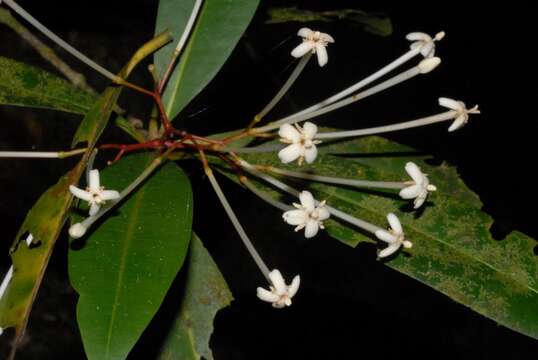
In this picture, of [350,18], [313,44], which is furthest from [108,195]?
[350,18]

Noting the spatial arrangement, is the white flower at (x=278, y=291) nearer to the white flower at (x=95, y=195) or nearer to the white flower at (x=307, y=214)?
the white flower at (x=307, y=214)

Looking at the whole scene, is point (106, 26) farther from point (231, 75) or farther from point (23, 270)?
point (23, 270)

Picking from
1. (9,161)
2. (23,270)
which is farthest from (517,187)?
(9,161)

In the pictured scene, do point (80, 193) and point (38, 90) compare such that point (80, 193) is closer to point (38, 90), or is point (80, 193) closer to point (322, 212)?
point (322, 212)

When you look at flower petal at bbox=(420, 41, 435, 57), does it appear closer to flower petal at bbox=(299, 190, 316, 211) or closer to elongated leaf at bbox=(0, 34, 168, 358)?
flower petal at bbox=(299, 190, 316, 211)

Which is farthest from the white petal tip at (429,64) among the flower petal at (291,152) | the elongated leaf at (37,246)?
the elongated leaf at (37,246)

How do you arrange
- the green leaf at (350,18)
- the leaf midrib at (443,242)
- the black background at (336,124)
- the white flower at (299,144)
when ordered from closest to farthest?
the white flower at (299,144), the leaf midrib at (443,242), the black background at (336,124), the green leaf at (350,18)
